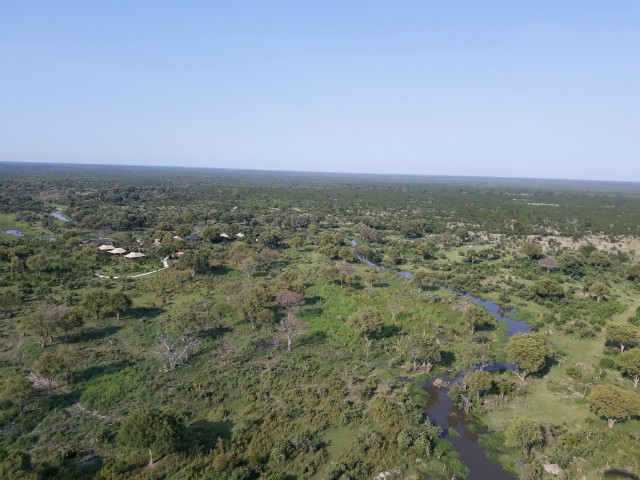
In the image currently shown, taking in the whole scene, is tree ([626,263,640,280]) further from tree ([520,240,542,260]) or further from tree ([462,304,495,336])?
tree ([462,304,495,336])

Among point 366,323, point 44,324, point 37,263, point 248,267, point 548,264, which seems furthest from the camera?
point 548,264

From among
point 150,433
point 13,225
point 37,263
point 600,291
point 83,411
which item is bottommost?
point 83,411

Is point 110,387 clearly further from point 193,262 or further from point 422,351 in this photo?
point 193,262

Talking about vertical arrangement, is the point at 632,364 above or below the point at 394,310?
above

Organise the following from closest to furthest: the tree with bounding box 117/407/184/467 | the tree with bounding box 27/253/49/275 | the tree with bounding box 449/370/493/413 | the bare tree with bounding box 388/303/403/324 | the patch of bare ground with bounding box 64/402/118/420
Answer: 1. the tree with bounding box 117/407/184/467
2. the patch of bare ground with bounding box 64/402/118/420
3. the tree with bounding box 449/370/493/413
4. the bare tree with bounding box 388/303/403/324
5. the tree with bounding box 27/253/49/275

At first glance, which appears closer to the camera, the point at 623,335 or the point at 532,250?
the point at 623,335

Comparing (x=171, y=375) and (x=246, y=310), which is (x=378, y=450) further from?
(x=246, y=310)

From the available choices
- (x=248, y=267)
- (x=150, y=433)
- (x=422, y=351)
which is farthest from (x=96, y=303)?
(x=422, y=351)

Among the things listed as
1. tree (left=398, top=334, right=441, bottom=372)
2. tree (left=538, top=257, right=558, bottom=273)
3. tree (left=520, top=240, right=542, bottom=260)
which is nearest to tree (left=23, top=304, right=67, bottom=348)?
tree (left=398, top=334, right=441, bottom=372)
